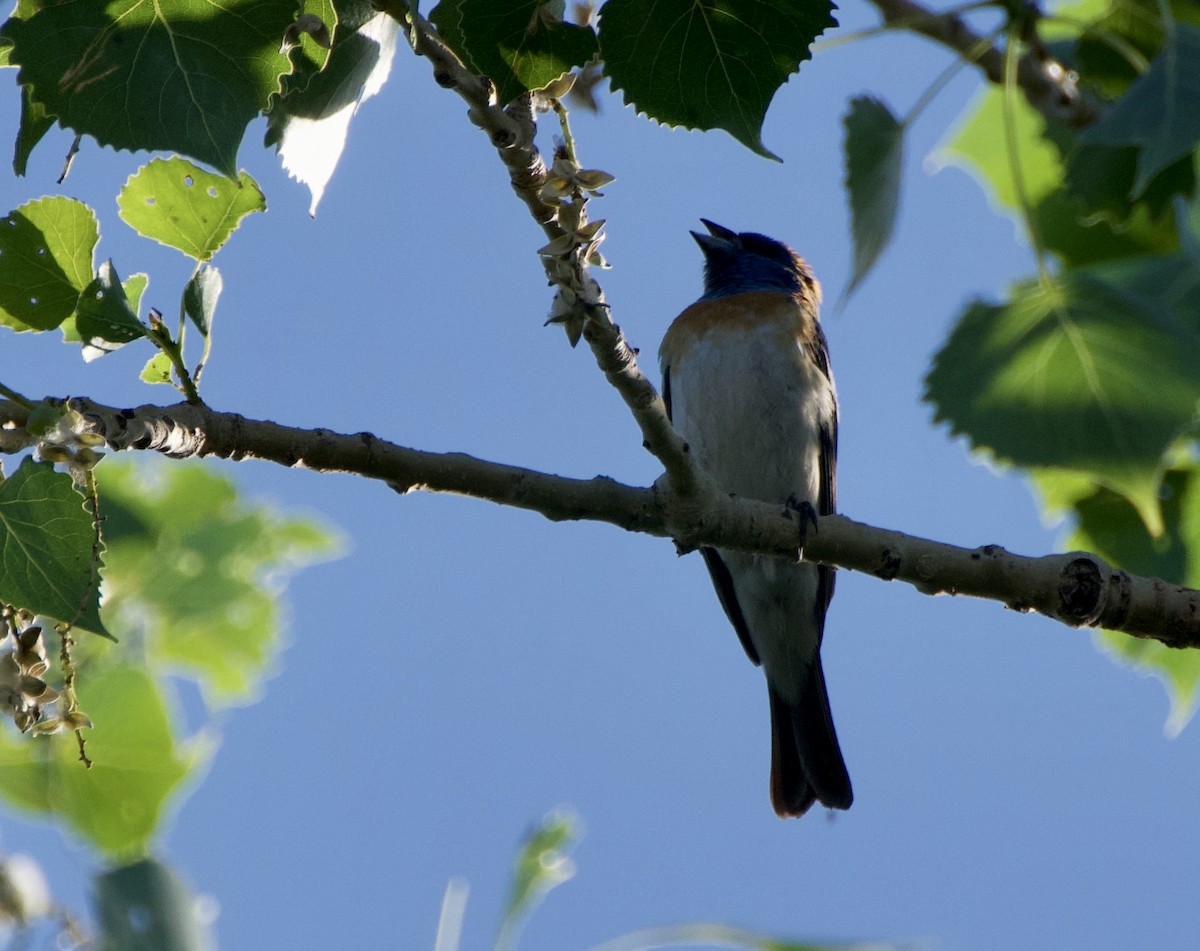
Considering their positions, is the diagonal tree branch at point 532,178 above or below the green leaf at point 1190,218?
below

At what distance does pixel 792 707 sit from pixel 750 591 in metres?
0.56

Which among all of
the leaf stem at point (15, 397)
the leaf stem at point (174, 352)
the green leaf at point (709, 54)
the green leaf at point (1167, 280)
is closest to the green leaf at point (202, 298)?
the leaf stem at point (174, 352)

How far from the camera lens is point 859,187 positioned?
8.35ft

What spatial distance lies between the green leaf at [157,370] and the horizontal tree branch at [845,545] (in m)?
0.41

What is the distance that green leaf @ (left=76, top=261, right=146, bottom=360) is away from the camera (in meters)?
1.92

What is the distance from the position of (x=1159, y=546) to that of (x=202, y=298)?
2.50 meters

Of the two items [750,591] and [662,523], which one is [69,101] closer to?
[662,523]

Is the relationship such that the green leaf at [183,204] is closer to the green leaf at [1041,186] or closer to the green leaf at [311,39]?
the green leaf at [311,39]

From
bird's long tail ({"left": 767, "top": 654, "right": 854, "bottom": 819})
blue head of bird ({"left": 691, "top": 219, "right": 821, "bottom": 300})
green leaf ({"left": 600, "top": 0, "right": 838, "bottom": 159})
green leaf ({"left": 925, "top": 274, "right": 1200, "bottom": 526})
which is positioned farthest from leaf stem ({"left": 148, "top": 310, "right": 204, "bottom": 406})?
blue head of bird ({"left": 691, "top": 219, "right": 821, "bottom": 300})

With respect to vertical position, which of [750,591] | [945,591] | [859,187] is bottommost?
[945,591]

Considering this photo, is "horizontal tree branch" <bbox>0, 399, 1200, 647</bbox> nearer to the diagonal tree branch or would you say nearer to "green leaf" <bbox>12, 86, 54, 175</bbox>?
the diagonal tree branch

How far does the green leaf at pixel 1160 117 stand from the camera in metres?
2.00

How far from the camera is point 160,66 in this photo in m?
1.50

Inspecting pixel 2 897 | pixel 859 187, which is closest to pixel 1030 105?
pixel 859 187
